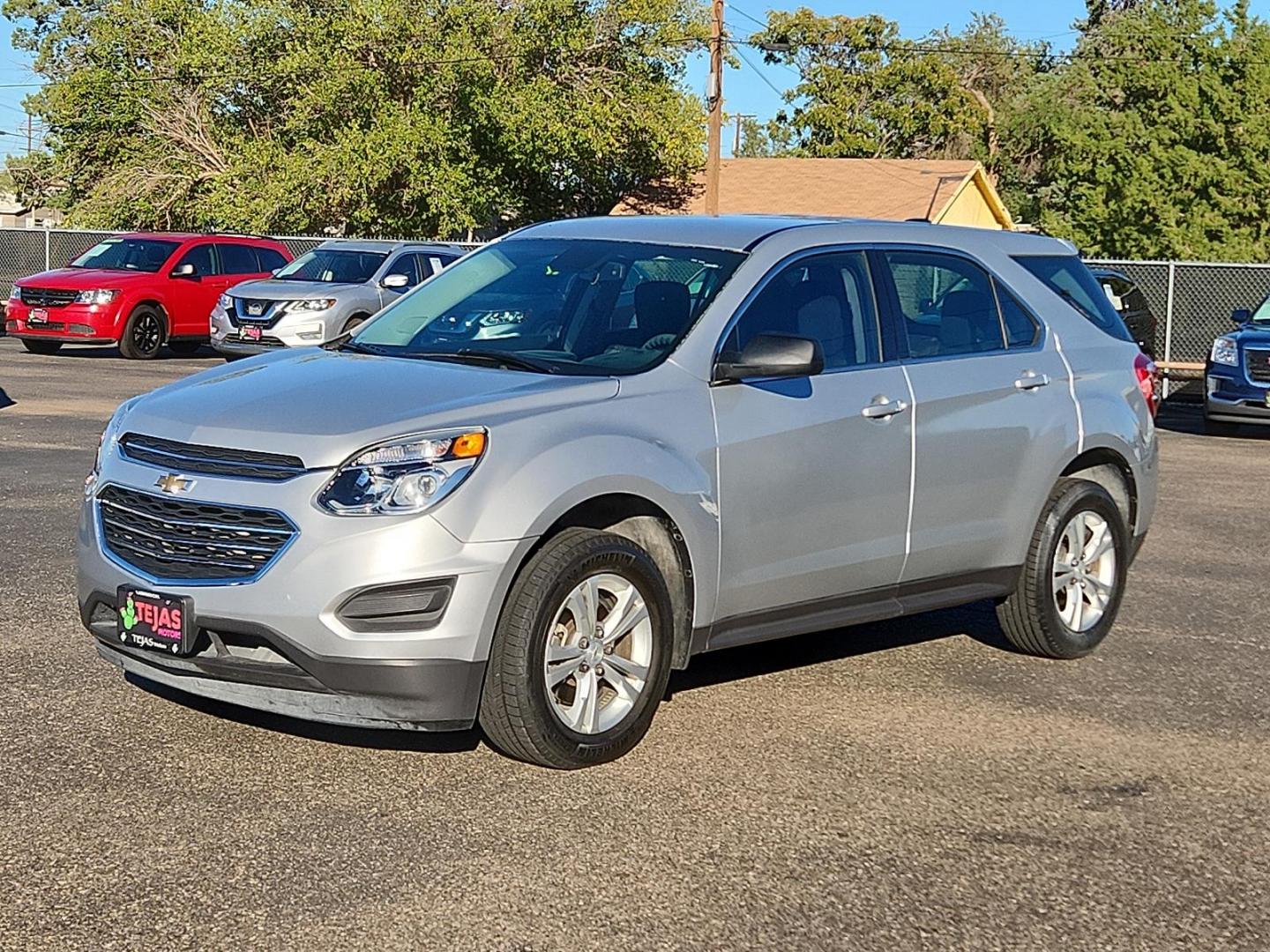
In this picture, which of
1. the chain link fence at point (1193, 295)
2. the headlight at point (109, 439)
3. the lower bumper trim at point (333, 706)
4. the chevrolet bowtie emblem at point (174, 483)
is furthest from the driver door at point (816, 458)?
the chain link fence at point (1193, 295)

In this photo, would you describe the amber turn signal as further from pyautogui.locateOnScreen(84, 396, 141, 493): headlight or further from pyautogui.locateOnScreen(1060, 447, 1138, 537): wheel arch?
pyautogui.locateOnScreen(1060, 447, 1138, 537): wheel arch

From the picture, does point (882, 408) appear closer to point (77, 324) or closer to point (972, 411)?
point (972, 411)

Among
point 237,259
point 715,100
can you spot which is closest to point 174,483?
point 237,259

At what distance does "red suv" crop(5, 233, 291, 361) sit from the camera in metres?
24.1

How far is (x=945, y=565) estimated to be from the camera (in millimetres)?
6707

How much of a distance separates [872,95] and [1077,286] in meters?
60.9

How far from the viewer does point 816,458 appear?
6090 mm

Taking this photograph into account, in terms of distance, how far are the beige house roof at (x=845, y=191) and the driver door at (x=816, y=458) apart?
128 ft

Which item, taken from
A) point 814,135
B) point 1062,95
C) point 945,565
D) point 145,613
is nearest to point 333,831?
point 145,613

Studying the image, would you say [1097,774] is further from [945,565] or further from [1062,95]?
[1062,95]

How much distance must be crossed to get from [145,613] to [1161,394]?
735 inches

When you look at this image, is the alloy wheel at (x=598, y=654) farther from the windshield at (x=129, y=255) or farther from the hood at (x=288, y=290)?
the windshield at (x=129, y=255)

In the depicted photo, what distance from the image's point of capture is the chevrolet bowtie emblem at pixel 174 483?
517 centimetres

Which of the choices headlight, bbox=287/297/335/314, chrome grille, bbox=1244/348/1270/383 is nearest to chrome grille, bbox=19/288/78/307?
headlight, bbox=287/297/335/314
